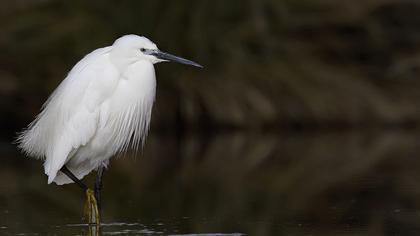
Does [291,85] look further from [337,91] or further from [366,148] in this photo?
[366,148]

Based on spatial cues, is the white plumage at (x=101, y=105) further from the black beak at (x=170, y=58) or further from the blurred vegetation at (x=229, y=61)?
the blurred vegetation at (x=229, y=61)

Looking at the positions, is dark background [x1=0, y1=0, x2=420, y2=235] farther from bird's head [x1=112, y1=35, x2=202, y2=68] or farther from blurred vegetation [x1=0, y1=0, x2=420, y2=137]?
bird's head [x1=112, y1=35, x2=202, y2=68]

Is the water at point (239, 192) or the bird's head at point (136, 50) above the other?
the bird's head at point (136, 50)

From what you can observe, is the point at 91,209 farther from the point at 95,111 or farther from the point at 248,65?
the point at 248,65

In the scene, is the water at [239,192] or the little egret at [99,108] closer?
the water at [239,192]

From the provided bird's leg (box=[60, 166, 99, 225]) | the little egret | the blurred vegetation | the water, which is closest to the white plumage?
the little egret

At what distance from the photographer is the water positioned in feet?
17.2

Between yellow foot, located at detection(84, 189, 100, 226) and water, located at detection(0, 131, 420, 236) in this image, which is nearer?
water, located at detection(0, 131, 420, 236)

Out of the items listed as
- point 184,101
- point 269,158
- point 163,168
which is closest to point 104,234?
point 163,168

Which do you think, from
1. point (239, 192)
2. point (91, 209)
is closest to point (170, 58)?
point (91, 209)

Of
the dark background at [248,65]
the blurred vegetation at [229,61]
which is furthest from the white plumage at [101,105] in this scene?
the blurred vegetation at [229,61]

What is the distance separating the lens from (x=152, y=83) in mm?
5789

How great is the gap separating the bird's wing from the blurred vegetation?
19.2 ft

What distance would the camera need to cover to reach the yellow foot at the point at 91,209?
5.52 m
